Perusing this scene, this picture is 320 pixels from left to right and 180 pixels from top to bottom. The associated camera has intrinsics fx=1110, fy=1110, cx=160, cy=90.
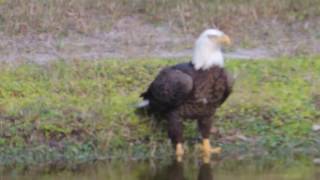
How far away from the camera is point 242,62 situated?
13.4 m

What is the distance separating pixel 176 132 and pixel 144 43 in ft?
13.2

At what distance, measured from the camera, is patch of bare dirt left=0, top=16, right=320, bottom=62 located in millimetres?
14109

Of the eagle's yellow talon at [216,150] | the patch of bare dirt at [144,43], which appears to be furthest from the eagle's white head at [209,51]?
the patch of bare dirt at [144,43]

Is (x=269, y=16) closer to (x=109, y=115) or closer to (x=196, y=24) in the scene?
(x=196, y=24)

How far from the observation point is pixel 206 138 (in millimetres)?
11016

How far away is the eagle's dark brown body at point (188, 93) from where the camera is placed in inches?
415

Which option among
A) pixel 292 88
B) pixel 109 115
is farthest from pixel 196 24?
pixel 109 115

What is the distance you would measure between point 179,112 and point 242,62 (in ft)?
9.24

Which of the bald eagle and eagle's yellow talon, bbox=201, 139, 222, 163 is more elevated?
the bald eagle

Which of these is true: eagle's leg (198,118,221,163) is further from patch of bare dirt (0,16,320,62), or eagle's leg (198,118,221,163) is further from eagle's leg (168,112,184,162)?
patch of bare dirt (0,16,320,62)

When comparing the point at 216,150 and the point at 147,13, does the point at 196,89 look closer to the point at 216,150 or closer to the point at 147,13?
the point at 216,150

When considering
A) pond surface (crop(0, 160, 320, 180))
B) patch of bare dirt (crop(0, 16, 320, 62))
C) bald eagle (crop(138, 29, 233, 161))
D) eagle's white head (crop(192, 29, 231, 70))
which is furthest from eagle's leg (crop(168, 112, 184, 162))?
patch of bare dirt (crop(0, 16, 320, 62))

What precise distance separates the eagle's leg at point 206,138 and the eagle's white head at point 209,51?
60cm

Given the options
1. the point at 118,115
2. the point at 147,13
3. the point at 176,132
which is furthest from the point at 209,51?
the point at 147,13
